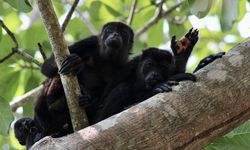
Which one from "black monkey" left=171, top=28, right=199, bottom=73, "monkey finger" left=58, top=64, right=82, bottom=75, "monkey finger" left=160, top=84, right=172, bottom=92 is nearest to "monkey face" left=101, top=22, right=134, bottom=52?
"black monkey" left=171, top=28, right=199, bottom=73

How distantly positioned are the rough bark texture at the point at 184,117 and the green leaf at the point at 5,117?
40.5 inches

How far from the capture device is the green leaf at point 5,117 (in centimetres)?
360

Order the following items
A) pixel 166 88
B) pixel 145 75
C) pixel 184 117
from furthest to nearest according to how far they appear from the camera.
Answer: pixel 145 75
pixel 166 88
pixel 184 117

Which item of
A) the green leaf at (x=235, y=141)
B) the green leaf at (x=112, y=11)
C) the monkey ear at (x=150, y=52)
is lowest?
the green leaf at (x=235, y=141)

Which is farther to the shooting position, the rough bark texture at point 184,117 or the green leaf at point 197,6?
the green leaf at point 197,6

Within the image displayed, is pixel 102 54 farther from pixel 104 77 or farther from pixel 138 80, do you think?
pixel 138 80

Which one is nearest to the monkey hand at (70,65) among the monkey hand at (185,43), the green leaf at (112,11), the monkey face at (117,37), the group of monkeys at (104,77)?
the group of monkeys at (104,77)

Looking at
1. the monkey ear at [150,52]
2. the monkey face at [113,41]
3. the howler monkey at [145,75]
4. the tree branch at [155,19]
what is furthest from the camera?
the tree branch at [155,19]

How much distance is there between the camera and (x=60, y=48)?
3.49 m

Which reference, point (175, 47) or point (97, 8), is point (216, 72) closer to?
point (175, 47)

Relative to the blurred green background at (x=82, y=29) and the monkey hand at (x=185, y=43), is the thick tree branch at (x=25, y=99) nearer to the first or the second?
the blurred green background at (x=82, y=29)

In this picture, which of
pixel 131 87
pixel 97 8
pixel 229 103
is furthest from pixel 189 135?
pixel 97 8

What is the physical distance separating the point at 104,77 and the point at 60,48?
1.39 metres

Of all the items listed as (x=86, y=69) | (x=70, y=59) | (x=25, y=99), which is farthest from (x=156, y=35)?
(x=70, y=59)
